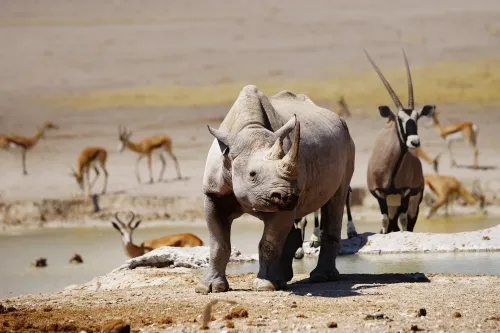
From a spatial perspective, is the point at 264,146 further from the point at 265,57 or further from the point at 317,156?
the point at 265,57

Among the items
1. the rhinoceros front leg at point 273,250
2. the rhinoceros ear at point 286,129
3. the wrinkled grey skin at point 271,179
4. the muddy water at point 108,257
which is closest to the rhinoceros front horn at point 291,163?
the wrinkled grey skin at point 271,179

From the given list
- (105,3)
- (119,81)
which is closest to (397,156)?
(119,81)

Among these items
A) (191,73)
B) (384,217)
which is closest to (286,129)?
(384,217)

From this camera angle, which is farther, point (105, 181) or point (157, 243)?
point (105, 181)

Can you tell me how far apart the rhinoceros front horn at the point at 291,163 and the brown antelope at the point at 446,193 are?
44.9 feet

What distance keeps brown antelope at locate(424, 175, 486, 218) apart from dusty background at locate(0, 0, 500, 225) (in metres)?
1.55

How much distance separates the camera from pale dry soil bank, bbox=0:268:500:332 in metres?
8.23

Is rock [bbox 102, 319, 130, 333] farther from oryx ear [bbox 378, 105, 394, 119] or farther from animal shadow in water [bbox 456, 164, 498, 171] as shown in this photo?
animal shadow in water [bbox 456, 164, 498, 171]

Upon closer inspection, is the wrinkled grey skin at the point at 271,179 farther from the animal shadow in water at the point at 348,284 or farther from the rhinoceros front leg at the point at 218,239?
the animal shadow in water at the point at 348,284

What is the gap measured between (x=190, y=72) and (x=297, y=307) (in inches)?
1265

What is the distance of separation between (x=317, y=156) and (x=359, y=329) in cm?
325

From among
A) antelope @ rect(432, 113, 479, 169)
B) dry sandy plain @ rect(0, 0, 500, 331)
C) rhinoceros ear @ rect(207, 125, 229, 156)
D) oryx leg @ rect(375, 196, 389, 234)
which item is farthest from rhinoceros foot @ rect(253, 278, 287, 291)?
antelope @ rect(432, 113, 479, 169)

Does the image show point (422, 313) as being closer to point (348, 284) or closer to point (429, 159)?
point (348, 284)

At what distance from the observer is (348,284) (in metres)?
11.0
